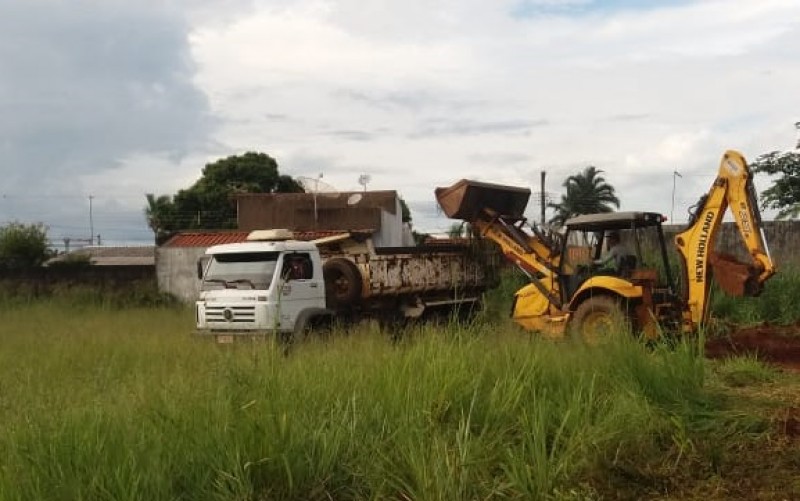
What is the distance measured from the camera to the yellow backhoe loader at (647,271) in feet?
40.1

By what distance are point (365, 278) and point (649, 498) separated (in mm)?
10503

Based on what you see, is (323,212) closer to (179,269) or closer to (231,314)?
(179,269)

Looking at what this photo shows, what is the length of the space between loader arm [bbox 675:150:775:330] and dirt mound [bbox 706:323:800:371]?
69 cm

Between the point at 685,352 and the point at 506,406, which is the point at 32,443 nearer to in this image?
the point at 506,406

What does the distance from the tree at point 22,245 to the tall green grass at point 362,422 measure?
33.1 metres

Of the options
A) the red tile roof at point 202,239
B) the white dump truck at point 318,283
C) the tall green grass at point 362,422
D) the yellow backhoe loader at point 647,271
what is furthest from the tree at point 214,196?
the tall green grass at point 362,422

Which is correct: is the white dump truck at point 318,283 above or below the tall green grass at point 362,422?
above

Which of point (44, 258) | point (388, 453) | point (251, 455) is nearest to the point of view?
point (251, 455)

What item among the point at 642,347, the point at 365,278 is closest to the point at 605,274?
the point at 365,278

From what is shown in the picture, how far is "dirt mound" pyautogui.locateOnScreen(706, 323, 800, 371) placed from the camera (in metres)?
10.8

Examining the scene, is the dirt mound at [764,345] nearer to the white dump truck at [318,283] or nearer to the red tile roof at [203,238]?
the white dump truck at [318,283]

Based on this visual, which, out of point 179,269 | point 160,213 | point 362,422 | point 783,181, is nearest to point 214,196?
point 160,213

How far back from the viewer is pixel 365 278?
15.3 m

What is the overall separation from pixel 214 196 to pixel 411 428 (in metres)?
49.7
